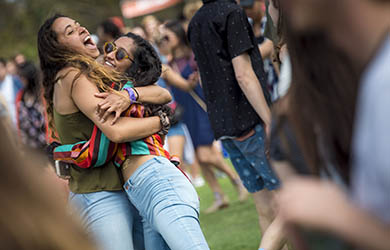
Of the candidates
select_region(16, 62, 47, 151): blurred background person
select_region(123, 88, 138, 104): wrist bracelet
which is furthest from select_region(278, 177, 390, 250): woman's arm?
select_region(16, 62, 47, 151): blurred background person

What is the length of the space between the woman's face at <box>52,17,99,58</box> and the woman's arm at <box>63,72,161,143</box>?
0.22m

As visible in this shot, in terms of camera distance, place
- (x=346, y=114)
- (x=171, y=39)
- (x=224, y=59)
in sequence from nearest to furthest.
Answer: (x=346, y=114) → (x=224, y=59) → (x=171, y=39)

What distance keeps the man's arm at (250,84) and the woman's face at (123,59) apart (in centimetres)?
84

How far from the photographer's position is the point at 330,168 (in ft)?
4.57

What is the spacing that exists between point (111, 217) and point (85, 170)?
0.97ft

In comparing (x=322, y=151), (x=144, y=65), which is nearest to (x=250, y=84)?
(x=144, y=65)

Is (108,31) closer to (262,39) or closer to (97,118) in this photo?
(262,39)

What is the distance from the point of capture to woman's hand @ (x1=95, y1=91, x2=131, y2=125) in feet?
9.92

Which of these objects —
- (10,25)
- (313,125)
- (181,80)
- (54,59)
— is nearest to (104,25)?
(181,80)

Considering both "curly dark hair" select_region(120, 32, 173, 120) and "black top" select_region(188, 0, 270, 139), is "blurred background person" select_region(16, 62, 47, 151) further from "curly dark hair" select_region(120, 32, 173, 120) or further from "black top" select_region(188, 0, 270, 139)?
"curly dark hair" select_region(120, 32, 173, 120)

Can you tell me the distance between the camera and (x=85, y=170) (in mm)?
3209

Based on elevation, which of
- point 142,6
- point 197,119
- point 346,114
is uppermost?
point 346,114

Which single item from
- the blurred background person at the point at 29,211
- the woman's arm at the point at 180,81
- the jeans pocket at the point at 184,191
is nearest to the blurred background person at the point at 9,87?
the woman's arm at the point at 180,81

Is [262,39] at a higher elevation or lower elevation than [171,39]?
higher
